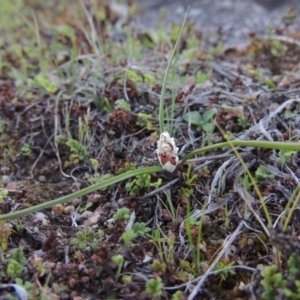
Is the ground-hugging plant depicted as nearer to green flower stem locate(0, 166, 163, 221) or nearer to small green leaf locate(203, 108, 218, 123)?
green flower stem locate(0, 166, 163, 221)

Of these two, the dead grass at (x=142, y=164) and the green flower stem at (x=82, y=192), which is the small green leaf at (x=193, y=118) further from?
the green flower stem at (x=82, y=192)

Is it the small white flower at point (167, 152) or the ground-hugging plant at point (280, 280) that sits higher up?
the small white flower at point (167, 152)

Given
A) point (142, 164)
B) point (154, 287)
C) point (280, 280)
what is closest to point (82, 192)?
point (154, 287)

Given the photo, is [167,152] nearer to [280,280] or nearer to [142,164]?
[142,164]

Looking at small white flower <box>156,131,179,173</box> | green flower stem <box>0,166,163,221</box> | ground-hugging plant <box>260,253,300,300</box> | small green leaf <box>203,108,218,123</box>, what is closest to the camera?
ground-hugging plant <box>260,253,300,300</box>

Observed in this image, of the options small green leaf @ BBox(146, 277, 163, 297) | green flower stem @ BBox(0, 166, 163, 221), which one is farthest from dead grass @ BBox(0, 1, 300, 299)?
green flower stem @ BBox(0, 166, 163, 221)

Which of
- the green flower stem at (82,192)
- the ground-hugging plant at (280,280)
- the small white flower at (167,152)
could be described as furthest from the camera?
the small white flower at (167,152)

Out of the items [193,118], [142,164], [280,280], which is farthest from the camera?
[193,118]

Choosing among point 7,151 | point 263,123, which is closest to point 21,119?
point 7,151

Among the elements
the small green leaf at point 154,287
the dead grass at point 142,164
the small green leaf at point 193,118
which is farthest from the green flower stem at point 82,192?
the small green leaf at point 193,118
